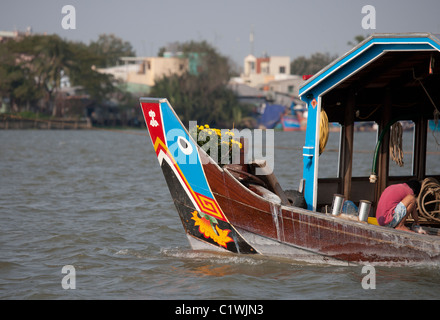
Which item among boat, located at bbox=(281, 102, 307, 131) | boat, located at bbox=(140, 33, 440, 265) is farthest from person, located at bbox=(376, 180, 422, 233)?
boat, located at bbox=(281, 102, 307, 131)

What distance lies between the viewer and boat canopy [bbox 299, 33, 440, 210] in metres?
7.10

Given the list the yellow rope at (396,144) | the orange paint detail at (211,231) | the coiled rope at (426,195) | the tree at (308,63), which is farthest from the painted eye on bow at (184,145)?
the tree at (308,63)

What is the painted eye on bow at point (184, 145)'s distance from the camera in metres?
7.68

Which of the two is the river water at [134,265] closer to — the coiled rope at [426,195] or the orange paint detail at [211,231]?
the orange paint detail at [211,231]

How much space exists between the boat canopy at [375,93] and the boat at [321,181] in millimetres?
12

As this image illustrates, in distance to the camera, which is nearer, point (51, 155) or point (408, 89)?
point (408, 89)

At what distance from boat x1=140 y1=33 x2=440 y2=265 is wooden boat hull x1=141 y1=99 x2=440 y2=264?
1cm

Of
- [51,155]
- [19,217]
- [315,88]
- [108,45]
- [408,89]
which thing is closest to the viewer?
[315,88]

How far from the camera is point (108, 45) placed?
320 feet

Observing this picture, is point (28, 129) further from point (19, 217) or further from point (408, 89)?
point (408, 89)

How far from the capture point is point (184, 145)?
25.4 feet

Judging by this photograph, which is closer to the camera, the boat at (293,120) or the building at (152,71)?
the boat at (293,120)

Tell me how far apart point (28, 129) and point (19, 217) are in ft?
145
